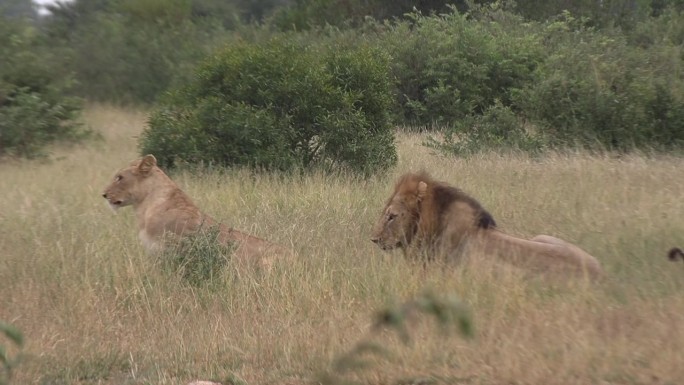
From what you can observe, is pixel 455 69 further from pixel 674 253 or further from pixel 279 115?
pixel 674 253

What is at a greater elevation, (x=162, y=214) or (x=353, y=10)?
(x=162, y=214)

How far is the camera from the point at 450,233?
638 centimetres

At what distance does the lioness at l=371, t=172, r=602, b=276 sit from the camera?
6016 mm

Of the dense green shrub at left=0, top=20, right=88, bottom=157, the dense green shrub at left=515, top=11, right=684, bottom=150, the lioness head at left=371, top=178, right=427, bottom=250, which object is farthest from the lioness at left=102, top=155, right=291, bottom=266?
the dense green shrub at left=0, top=20, right=88, bottom=157

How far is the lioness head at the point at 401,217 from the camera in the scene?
6500 millimetres

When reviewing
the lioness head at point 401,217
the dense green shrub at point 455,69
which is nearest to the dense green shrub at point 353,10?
the dense green shrub at point 455,69

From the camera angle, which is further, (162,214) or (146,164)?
(146,164)

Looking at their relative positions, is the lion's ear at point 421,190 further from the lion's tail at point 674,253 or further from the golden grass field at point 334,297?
the lion's tail at point 674,253

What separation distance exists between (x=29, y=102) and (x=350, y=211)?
8.84 meters

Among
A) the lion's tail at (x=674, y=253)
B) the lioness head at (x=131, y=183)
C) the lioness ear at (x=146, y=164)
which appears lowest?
the lioness head at (x=131, y=183)

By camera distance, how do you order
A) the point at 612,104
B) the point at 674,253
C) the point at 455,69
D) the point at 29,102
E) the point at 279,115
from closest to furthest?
the point at 674,253
the point at 279,115
the point at 612,104
the point at 29,102
the point at 455,69

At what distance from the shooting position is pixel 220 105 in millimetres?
11383

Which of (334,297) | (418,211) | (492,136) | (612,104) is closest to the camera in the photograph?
(334,297)

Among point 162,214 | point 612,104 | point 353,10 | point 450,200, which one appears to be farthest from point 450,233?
point 353,10
